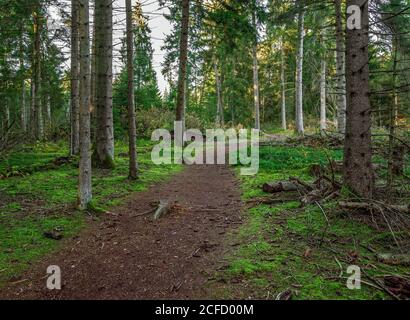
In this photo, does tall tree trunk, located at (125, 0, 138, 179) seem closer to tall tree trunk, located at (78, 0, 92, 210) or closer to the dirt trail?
the dirt trail

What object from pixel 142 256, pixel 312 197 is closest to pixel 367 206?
pixel 312 197

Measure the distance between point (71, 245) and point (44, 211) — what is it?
1.71 metres

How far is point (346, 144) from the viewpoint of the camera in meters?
5.71

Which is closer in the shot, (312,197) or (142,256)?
(142,256)

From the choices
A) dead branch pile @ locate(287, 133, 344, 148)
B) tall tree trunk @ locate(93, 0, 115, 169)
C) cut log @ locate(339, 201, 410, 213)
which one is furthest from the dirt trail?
dead branch pile @ locate(287, 133, 344, 148)

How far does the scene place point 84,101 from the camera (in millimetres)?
6457

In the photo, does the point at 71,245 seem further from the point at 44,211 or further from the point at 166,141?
the point at 166,141

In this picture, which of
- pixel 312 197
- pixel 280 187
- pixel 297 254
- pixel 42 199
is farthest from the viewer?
pixel 280 187

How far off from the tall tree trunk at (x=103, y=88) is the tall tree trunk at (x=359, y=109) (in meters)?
7.65

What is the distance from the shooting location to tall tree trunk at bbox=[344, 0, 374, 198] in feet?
17.9

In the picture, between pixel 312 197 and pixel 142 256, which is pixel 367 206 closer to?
pixel 312 197

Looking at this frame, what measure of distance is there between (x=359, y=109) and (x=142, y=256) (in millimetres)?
4309

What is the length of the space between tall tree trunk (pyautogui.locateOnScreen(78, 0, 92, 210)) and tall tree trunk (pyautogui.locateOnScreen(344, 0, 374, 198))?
4.94 meters
